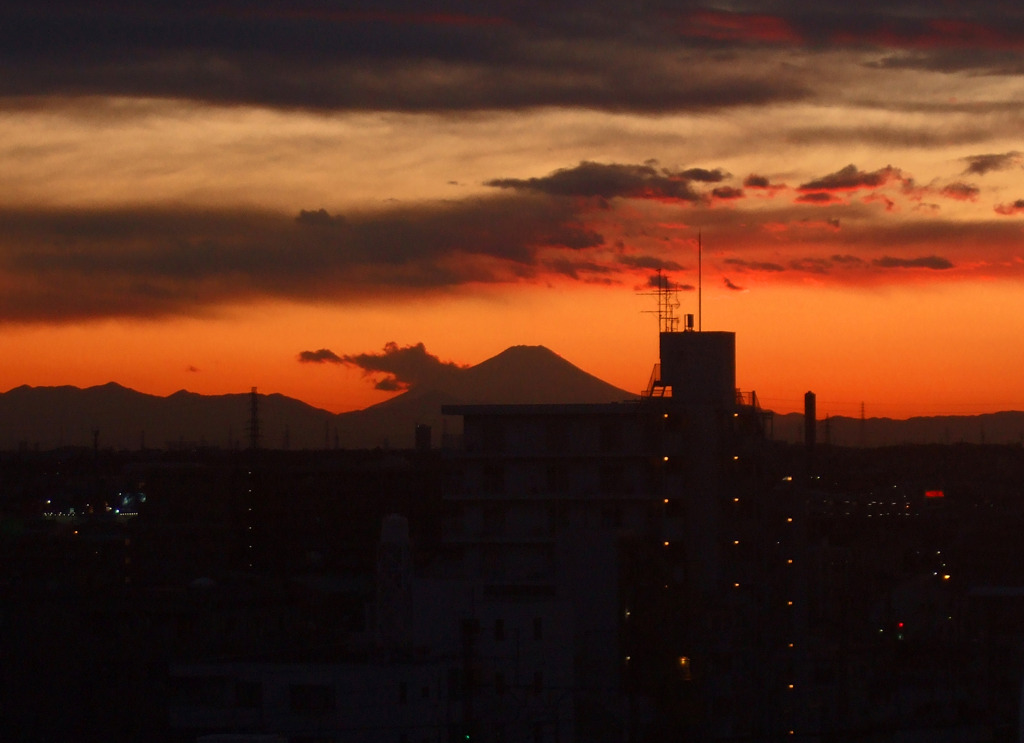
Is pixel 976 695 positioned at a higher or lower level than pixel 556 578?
lower

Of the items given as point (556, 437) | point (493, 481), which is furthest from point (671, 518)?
point (493, 481)

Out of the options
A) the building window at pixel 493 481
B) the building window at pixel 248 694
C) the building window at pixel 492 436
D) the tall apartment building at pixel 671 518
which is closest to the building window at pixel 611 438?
the tall apartment building at pixel 671 518

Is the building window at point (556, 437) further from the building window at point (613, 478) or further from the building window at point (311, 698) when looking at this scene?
the building window at point (311, 698)

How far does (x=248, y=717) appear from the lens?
27.9m

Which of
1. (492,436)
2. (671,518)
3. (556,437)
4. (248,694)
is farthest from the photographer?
(492,436)

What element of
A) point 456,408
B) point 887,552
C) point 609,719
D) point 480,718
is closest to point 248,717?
point 480,718

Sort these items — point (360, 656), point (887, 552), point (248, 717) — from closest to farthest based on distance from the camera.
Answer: point (248, 717)
point (360, 656)
point (887, 552)

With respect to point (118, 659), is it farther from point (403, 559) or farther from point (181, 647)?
point (403, 559)

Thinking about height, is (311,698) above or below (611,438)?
below

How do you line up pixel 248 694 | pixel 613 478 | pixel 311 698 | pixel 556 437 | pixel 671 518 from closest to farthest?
pixel 311 698
pixel 248 694
pixel 671 518
pixel 613 478
pixel 556 437

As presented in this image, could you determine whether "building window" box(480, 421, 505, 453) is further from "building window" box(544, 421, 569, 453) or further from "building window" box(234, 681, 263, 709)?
"building window" box(234, 681, 263, 709)

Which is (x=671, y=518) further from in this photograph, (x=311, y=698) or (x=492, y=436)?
(x=311, y=698)

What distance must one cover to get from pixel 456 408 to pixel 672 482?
584 cm

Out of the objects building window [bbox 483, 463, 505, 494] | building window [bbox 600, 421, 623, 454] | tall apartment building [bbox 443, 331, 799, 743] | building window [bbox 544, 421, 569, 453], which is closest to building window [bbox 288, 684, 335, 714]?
tall apartment building [bbox 443, 331, 799, 743]
